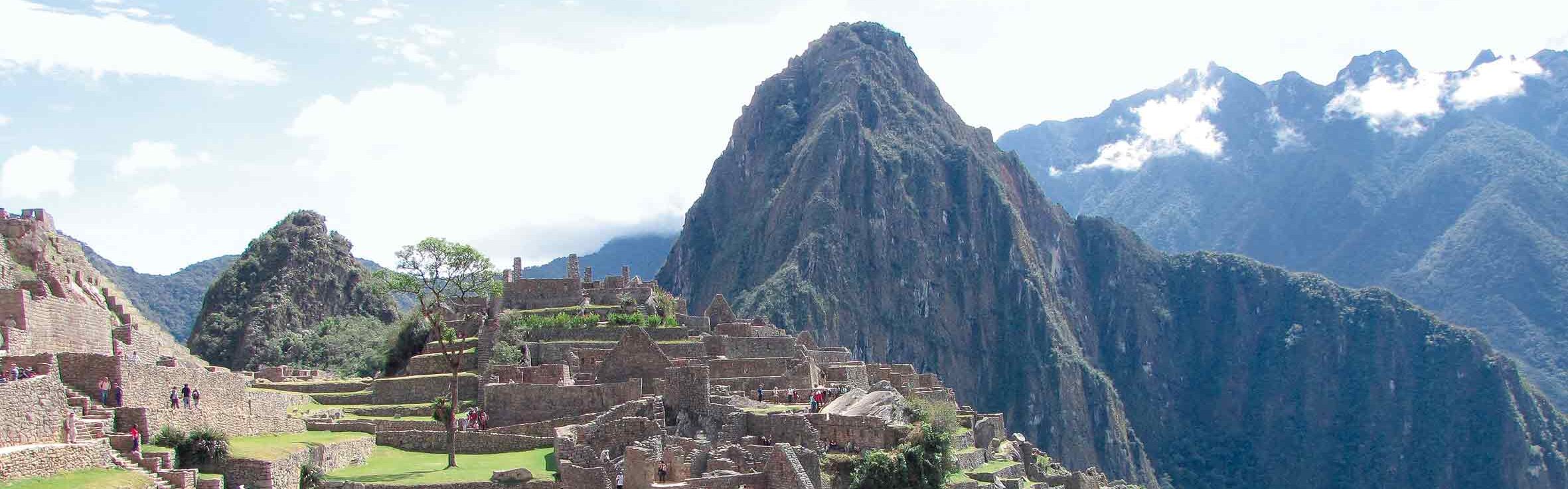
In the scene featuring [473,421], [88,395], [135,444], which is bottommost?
[135,444]

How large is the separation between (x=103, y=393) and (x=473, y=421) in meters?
15.1

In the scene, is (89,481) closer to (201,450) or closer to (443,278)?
(201,450)

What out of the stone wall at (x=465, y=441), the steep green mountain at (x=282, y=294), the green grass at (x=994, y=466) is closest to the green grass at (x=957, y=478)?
the green grass at (x=994, y=466)

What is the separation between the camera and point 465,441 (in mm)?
40844

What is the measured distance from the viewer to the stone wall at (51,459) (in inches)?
907

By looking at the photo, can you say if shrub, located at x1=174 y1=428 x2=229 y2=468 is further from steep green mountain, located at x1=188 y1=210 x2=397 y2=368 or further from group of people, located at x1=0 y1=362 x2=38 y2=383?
steep green mountain, located at x1=188 y1=210 x2=397 y2=368

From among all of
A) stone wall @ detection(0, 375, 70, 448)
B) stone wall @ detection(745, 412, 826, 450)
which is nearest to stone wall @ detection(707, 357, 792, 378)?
stone wall @ detection(745, 412, 826, 450)

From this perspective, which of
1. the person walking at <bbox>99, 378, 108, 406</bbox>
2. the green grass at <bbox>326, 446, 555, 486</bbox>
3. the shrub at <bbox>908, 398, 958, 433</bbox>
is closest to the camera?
the person walking at <bbox>99, 378, 108, 406</bbox>

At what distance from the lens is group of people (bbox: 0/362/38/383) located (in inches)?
1031

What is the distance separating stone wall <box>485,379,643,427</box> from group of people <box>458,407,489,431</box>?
67 cm

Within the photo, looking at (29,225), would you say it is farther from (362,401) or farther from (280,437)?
(280,437)

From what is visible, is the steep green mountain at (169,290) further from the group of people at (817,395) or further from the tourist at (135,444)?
the tourist at (135,444)

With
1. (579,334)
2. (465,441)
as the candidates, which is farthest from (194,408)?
(579,334)

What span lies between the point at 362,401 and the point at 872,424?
17.5 meters
